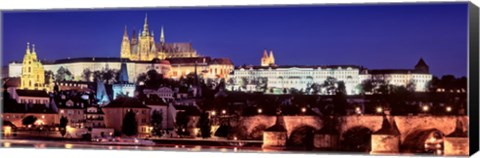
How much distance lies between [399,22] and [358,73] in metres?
0.66

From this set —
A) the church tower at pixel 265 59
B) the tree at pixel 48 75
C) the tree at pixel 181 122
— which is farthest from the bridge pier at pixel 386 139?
the tree at pixel 48 75

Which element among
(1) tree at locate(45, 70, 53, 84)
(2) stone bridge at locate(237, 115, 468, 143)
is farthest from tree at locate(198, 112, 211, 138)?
(1) tree at locate(45, 70, 53, 84)

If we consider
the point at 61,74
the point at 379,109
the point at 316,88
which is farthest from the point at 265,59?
the point at 61,74

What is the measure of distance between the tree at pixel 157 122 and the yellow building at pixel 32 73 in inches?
51.4

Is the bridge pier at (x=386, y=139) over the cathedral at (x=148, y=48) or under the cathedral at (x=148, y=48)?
under

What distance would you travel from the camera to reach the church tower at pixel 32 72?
13.2 meters

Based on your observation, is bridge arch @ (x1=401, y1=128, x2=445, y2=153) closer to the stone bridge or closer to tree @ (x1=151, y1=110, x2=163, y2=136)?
the stone bridge

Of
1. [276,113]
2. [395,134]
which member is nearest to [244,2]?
[276,113]

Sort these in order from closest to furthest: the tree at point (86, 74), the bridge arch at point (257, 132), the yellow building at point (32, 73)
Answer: the bridge arch at point (257, 132), the tree at point (86, 74), the yellow building at point (32, 73)

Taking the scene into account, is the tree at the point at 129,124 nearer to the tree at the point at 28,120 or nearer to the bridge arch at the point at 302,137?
the tree at the point at 28,120

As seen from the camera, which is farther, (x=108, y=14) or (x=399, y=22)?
(x=108, y=14)

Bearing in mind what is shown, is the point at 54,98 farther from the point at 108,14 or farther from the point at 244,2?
the point at 244,2

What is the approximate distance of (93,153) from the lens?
503 inches

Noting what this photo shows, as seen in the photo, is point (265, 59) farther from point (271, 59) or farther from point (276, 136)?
point (276, 136)
